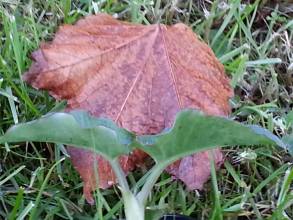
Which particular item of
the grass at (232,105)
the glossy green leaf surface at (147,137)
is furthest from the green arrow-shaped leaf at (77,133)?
the grass at (232,105)

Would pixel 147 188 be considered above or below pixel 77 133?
below

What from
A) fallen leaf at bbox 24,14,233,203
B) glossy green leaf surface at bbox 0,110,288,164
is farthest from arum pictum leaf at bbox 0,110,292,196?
fallen leaf at bbox 24,14,233,203

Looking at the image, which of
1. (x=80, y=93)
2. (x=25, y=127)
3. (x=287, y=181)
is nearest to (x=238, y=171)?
(x=287, y=181)

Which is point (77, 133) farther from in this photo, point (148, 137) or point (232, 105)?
point (232, 105)

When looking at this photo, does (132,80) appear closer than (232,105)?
Yes

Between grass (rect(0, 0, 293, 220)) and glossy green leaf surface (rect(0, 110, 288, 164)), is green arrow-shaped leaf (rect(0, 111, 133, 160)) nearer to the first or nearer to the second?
glossy green leaf surface (rect(0, 110, 288, 164))

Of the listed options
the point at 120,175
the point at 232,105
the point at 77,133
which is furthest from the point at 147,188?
the point at 232,105

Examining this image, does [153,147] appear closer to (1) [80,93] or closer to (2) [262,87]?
(1) [80,93]

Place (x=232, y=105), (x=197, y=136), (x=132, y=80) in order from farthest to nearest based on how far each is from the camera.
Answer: (x=232, y=105)
(x=132, y=80)
(x=197, y=136)
